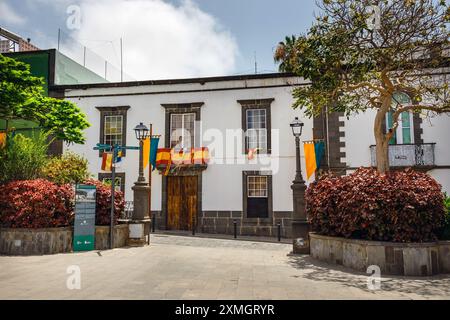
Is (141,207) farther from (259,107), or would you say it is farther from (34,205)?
(259,107)

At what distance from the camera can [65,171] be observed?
39.1 feet

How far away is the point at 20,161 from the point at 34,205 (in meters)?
2.20

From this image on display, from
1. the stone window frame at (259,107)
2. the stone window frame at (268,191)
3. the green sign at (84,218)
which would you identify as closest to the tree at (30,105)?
the green sign at (84,218)

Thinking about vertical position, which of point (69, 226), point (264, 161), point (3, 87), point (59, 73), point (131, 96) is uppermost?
point (59, 73)

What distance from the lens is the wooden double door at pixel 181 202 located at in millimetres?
16797

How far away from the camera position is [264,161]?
1636 cm

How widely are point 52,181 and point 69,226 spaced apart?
2102 millimetres

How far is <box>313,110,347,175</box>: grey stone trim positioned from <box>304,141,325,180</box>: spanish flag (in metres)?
0.54

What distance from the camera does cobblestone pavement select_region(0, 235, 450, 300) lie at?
18.8 feet

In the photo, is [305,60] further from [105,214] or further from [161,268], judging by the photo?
[105,214]

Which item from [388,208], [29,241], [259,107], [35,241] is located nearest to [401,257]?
[388,208]

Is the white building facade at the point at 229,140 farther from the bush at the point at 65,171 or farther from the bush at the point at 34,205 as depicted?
the bush at the point at 34,205

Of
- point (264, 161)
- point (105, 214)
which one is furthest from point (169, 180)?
point (105, 214)

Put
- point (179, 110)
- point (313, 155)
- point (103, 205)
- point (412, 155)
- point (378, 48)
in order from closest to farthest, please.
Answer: point (378, 48) < point (103, 205) < point (412, 155) < point (313, 155) < point (179, 110)
